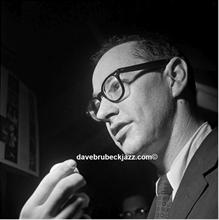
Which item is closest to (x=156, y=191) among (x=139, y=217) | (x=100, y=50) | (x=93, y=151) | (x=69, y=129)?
(x=139, y=217)

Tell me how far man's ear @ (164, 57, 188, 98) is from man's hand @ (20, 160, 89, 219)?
355 mm

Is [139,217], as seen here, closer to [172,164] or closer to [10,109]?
[172,164]

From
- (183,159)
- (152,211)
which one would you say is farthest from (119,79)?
(152,211)

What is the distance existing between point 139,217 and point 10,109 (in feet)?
1.70

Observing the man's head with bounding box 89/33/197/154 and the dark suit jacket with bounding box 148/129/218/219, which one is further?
the man's head with bounding box 89/33/197/154

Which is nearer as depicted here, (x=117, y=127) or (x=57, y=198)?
(x=57, y=198)

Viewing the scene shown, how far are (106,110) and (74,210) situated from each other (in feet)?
0.94

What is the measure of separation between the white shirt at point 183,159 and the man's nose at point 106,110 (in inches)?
8.4

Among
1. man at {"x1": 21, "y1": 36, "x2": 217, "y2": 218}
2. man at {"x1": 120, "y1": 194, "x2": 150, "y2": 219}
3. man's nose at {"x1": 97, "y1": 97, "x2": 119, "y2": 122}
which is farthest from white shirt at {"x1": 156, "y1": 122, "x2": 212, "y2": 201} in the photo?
man's nose at {"x1": 97, "y1": 97, "x2": 119, "y2": 122}

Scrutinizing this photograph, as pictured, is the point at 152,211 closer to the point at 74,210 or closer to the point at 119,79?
the point at 74,210

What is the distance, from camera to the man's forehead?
35.3 inches

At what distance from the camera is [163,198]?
2.86ft

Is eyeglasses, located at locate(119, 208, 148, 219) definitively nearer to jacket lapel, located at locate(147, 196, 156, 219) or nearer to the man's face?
jacket lapel, located at locate(147, 196, 156, 219)

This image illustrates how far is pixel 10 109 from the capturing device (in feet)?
3.29
